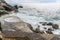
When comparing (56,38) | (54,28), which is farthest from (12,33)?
(54,28)

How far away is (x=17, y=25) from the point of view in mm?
8047

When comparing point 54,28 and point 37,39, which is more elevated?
point 37,39

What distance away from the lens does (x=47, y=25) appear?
10.4 m

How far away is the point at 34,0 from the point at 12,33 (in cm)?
1917

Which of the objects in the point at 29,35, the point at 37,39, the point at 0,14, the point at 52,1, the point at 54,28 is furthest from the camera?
the point at 52,1

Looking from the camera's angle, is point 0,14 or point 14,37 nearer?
point 14,37

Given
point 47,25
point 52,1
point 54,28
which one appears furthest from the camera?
point 52,1

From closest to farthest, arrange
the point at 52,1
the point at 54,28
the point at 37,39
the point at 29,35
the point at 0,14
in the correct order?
the point at 37,39
the point at 29,35
the point at 54,28
the point at 0,14
the point at 52,1

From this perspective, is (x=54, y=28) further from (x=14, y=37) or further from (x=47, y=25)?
(x=14, y=37)

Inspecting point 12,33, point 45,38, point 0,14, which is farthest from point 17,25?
point 0,14

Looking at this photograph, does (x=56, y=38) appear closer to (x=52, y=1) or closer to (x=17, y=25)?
(x=17, y=25)

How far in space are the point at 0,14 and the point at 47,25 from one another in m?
2.94

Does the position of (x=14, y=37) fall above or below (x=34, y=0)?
above

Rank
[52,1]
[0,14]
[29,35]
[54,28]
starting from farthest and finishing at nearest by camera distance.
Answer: [52,1] → [0,14] → [54,28] → [29,35]
